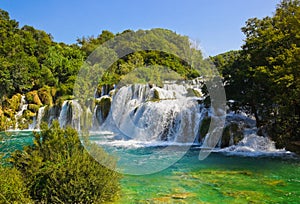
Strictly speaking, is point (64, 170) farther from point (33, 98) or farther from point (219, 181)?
point (33, 98)

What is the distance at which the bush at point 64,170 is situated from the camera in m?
4.48

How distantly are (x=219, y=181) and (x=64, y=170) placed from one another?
405cm

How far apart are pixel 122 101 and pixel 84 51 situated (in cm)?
2221

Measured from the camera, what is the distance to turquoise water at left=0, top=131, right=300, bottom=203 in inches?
219

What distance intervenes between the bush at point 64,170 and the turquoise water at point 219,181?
51 centimetres

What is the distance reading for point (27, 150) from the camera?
5.18 m

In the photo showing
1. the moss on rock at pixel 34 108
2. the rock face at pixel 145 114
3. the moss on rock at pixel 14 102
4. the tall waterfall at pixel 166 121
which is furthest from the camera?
the moss on rock at pixel 14 102

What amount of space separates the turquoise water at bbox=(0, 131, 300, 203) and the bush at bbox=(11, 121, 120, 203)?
1.67ft

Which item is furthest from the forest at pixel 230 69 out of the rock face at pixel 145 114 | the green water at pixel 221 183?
the green water at pixel 221 183

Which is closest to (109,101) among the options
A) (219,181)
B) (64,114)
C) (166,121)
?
(64,114)

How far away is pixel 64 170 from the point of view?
454 centimetres

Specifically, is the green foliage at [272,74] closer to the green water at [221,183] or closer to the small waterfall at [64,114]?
the green water at [221,183]

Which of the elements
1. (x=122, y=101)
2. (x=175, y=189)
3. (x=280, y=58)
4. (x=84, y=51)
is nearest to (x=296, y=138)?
(x=280, y=58)

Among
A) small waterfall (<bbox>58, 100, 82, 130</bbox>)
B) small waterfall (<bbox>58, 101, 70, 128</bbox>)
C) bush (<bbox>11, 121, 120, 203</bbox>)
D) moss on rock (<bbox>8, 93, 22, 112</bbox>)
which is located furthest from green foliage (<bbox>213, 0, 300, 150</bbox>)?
moss on rock (<bbox>8, 93, 22, 112</bbox>)
